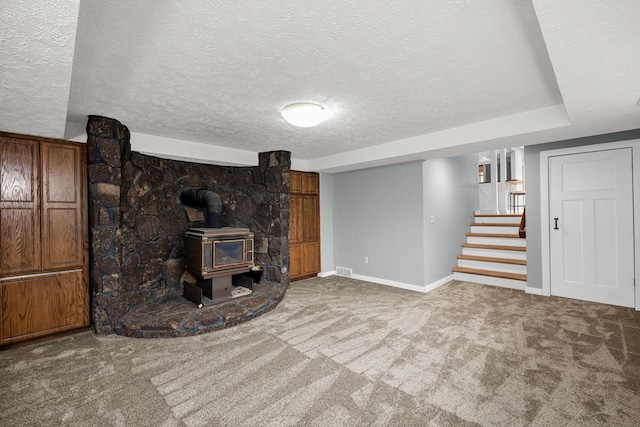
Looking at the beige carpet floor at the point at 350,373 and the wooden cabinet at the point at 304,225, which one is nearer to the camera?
the beige carpet floor at the point at 350,373

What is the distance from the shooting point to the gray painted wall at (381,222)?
462 centimetres

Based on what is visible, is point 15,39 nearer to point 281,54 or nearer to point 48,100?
point 48,100

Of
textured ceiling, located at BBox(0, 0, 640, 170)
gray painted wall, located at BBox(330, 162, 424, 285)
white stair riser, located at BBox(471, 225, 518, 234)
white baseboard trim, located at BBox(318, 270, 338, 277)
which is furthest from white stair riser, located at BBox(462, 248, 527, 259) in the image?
white baseboard trim, located at BBox(318, 270, 338, 277)

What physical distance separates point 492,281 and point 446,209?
1373 mm

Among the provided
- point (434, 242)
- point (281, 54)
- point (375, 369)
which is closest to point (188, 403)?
point (375, 369)

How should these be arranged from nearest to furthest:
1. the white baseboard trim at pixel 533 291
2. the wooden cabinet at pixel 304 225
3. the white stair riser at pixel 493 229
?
the white baseboard trim at pixel 533 291 < the wooden cabinet at pixel 304 225 < the white stair riser at pixel 493 229

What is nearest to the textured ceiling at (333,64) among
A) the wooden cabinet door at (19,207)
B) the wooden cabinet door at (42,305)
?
the wooden cabinet door at (19,207)

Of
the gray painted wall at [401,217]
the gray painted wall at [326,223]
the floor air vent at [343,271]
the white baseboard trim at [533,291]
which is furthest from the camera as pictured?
the gray painted wall at [326,223]

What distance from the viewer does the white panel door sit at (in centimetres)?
351

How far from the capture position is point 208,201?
3828 millimetres

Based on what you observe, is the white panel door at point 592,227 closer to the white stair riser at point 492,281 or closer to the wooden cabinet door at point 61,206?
the white stair riser at point 492,281

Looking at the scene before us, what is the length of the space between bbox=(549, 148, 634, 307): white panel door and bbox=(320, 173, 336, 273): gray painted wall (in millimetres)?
3509

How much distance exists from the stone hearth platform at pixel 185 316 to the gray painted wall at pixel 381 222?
204cm

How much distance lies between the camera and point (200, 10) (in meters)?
1.39
